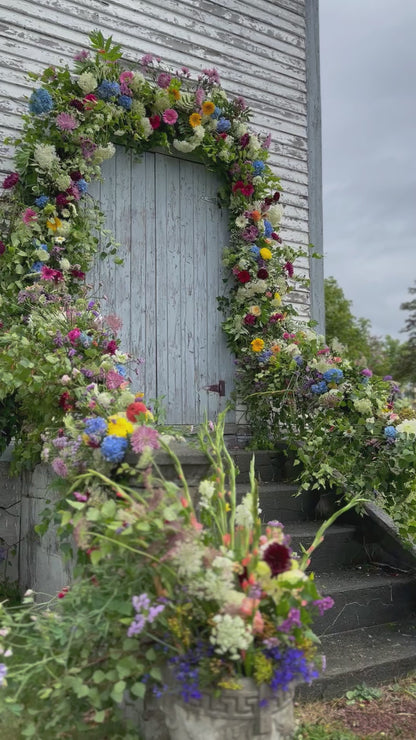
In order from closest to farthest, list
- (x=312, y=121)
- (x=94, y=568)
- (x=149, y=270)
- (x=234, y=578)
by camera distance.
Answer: (x=234, y=578), (x=94, y=568), (x=149, y=270), (x=312, y=121)

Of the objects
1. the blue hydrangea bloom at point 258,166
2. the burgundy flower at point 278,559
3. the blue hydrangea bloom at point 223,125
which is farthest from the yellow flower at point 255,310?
the burgundy flower at point 278,559

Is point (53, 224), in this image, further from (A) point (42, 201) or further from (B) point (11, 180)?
(B) point (11, 180)

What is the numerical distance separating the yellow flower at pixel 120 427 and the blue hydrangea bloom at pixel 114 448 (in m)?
0.03

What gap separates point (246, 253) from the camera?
15.8 ft

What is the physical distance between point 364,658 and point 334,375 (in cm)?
155

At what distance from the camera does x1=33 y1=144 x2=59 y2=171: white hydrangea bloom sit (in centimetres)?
383

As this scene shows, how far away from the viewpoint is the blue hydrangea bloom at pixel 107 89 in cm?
412

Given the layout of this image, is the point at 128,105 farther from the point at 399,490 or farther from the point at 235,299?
the point at 399,490

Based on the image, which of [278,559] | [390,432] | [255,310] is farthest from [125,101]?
[278,559]

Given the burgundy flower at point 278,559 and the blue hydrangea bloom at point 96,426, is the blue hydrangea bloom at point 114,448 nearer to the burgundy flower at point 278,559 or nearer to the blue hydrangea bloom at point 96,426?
the blue hydrangea bloom at point 96,426

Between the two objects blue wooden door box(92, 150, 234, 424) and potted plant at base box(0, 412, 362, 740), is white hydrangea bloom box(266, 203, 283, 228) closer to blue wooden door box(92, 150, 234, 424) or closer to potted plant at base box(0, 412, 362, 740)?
blue wooden door box(92, 150, 234, 424)

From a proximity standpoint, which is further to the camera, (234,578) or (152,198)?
(152,198)

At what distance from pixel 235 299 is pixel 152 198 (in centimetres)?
90

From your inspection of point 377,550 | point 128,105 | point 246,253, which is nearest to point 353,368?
point 377,550
